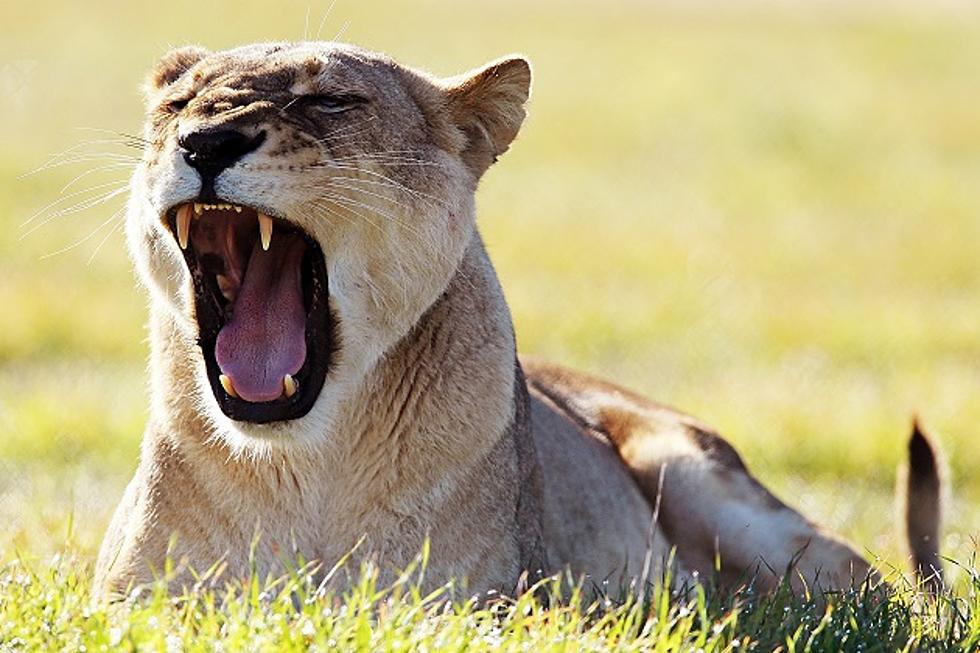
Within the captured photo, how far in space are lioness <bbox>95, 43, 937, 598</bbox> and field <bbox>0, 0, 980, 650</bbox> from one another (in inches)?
10.5

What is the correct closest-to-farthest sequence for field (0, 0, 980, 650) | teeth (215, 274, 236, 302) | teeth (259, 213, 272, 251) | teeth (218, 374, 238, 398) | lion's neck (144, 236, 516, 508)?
teeth (259, 213, 272, 251)
teeth (218, 374, 238, 398)
teeth (215, 274, 236, 302)
lion's neck (144, 236, 516, 508)
field (0, 0, 980, 650)

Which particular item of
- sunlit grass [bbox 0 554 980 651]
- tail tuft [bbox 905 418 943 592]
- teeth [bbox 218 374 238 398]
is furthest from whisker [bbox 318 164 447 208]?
tail tuft [bbox 905 418 943 592]

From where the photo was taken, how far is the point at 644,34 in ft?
100

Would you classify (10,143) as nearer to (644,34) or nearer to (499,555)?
(644,34)

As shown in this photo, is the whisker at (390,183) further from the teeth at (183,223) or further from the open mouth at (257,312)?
the teeth at (183,223)

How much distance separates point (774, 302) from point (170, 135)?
31.2 feet

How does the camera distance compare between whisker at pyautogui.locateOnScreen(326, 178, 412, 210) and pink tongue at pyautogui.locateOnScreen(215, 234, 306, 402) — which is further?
pink tongue at pyautogui.locateOnScreen(215, 234, 306, 402)

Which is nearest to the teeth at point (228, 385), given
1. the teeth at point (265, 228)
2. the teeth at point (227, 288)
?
the teeth at point (227, 288)

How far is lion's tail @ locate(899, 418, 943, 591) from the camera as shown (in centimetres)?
623

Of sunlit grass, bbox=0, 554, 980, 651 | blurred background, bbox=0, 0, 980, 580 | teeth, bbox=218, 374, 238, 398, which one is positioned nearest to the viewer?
sunlit grass, bbox=0, 554, 980, 651

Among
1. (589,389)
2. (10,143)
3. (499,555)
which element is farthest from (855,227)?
(499,555)

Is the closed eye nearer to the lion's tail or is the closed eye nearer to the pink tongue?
the pink tongue

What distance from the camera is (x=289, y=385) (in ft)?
15.2

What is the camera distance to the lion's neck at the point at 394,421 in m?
4.90
